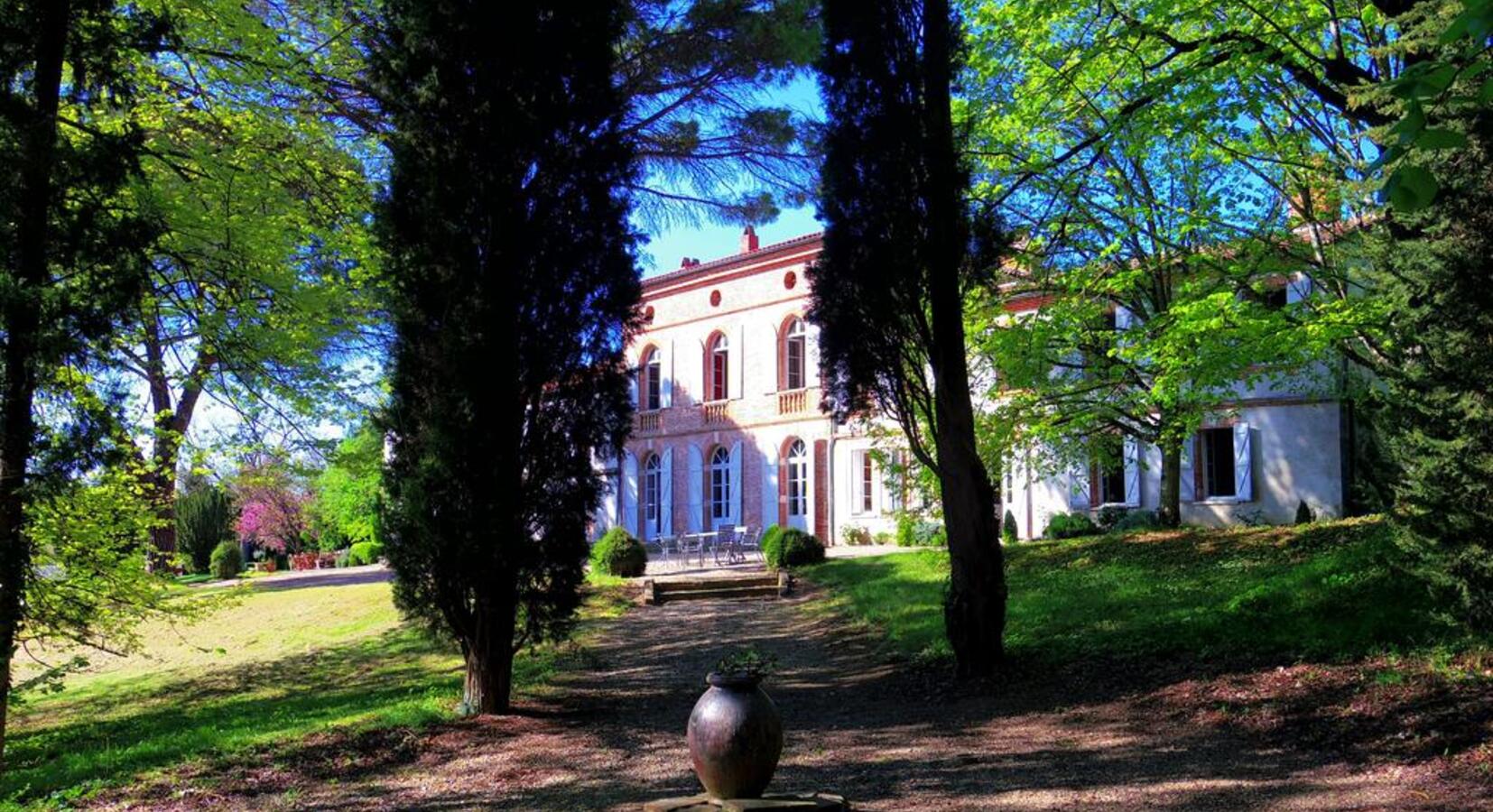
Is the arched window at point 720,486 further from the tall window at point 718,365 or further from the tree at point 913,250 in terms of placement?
the tree at point 913,250

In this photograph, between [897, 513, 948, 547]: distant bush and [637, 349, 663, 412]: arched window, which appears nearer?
[897, 513, 948, 547]: distant bush

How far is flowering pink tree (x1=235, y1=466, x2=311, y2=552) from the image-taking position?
133ft

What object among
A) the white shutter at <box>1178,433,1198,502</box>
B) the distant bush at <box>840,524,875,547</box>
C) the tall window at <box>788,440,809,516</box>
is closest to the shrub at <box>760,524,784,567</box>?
the distant bush at <box>840,524,875,547</box>

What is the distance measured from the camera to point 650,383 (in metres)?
33.0

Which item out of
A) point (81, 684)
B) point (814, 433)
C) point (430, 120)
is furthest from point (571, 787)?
point (814, 433)

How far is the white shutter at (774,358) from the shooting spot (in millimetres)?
28234

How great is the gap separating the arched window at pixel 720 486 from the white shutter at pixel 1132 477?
453 inches

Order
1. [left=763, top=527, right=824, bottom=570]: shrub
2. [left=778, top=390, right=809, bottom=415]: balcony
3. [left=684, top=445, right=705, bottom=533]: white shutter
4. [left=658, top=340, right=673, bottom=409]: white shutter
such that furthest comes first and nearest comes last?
[left=658, top=340, right=673, bottom=409]: white shutter < [left=684, top=445, right=705, bottom=533]: white shutter < [left=778, top=390, right=809, bottom=415]: balcony < [left=763, top=527, right=824, bottom=570]: shrub

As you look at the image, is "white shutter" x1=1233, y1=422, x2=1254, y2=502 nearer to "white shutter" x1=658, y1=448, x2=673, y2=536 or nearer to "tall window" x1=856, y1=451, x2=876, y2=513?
"tall window" x1=856, y1=451, x2=876, y2=513

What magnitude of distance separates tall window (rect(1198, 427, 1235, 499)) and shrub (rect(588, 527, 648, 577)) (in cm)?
1238

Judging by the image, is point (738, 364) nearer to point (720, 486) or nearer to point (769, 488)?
point (720, 486)

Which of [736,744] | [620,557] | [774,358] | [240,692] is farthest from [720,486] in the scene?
[736,744]

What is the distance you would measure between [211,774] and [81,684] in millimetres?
9879

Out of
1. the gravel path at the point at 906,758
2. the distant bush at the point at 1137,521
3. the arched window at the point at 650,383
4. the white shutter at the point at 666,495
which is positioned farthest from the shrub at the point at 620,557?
the arched window at the point at 650,383
